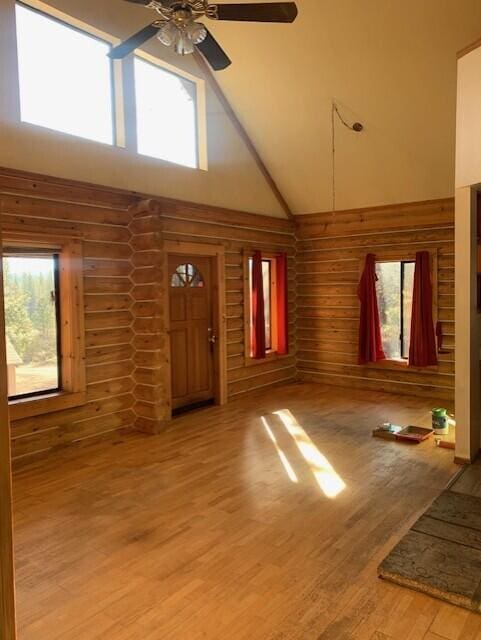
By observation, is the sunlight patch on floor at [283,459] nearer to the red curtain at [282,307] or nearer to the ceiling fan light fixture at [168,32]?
the red curtain at [282,307]

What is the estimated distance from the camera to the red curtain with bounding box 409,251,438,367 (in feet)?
22.0

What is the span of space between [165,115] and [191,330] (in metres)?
2.76

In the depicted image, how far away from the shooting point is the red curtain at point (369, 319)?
23.7ft

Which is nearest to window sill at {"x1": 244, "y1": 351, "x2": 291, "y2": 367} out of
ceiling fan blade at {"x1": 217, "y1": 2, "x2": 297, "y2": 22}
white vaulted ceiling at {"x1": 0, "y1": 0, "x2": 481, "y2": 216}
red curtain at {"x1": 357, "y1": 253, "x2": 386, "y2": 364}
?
red curtain at {"x1": 357, "y1": 253, "x2": 386, "y2": 364}

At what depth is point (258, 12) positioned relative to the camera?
3242mm

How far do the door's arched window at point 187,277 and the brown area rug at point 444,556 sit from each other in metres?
3.97

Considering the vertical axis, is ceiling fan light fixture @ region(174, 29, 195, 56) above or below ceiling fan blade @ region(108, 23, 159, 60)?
below

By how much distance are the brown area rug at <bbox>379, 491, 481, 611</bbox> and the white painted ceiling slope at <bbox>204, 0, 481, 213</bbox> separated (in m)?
4.32

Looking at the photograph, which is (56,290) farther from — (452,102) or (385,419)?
(452,102)

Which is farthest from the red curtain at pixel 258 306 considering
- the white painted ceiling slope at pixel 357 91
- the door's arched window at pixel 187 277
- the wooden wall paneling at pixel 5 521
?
the wooden wall paneling at pixel 5 521

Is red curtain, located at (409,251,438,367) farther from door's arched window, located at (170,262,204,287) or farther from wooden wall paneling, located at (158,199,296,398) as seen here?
door's arched window, located at (170,262,204,287)

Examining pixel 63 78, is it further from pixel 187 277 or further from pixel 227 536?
pixel 227 536

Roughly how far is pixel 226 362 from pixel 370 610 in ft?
15.1

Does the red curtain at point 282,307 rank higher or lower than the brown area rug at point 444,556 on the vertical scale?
higher
